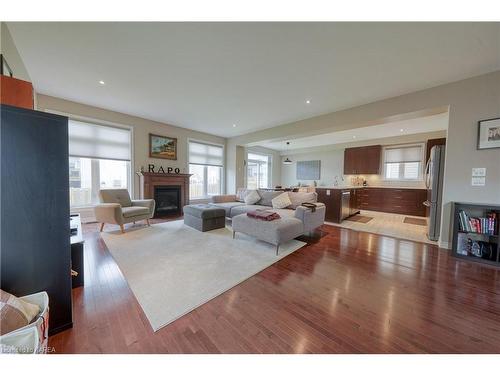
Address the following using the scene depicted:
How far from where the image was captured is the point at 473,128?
9.25 feet

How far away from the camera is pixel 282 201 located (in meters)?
4.12

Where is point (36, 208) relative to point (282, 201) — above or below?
above

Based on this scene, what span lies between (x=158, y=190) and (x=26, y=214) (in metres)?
4.35

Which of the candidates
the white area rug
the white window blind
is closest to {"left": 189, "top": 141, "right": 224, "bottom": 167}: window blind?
the white window blind

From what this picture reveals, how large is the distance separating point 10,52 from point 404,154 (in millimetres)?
9037

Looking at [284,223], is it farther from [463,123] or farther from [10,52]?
[10,52]

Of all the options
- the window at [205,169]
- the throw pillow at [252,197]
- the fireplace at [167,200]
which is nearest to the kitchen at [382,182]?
the throw pillow at [252,197]

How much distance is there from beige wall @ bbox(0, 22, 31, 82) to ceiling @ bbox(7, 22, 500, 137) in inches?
2.5

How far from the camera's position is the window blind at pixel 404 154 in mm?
6119

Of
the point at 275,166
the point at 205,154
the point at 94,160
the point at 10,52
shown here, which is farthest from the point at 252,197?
the point at 275,166

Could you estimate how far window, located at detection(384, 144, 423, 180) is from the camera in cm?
613

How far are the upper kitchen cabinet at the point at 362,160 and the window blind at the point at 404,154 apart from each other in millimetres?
327
